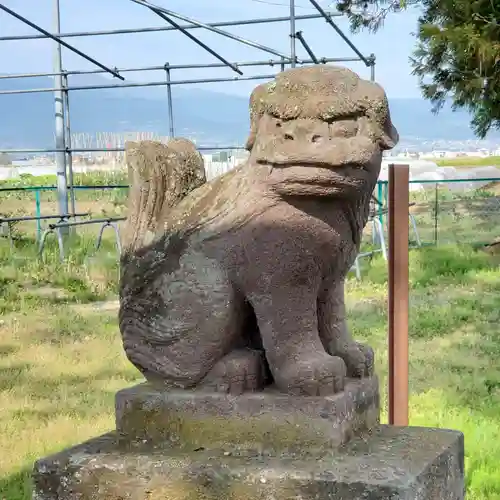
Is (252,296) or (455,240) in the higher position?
(252,296)

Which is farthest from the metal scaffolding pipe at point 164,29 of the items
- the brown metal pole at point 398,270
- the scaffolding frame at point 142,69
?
the brown metal pole at point 398,270

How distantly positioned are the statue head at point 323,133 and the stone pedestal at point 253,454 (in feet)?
1.62

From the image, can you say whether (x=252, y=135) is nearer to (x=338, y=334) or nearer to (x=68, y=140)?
(x=338, y=334)

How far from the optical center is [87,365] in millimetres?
4992

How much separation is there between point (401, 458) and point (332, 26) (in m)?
6.17

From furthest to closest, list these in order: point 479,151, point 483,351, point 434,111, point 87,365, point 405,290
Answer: point 479,151 → point 434,111 → point 483,351 → point 87,365 → point 405,290

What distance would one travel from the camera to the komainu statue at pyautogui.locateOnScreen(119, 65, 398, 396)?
1.78m

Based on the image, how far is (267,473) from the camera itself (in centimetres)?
173

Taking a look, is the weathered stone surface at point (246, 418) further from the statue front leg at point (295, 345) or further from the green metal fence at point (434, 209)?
the green metal fence at point (434, 209)

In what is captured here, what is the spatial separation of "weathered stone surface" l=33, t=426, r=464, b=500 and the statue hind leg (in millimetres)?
187

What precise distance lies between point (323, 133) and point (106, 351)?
12.6 feet

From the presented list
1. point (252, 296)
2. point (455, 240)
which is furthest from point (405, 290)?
point (455, 240)

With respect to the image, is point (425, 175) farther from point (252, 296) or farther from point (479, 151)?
point (479, 151)

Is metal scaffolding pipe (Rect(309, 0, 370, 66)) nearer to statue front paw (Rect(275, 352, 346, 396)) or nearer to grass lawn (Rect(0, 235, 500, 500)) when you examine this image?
grass lawn (Rect(0, 235, 500, 500))
